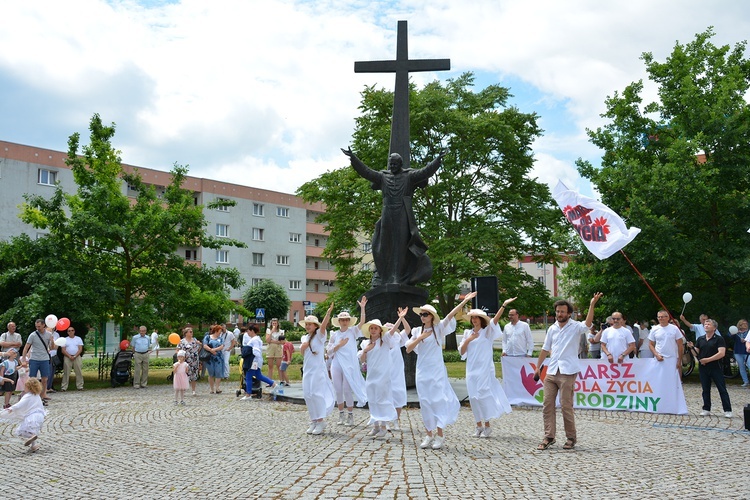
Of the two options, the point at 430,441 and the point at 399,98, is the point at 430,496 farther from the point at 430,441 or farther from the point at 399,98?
the point at 399,98

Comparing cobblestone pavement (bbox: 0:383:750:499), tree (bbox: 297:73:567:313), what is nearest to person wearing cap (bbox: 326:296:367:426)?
cobblestone pavement (bbox: 0:383:750:499)

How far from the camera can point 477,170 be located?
34.2 meters

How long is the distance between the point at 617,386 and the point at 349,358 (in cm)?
529

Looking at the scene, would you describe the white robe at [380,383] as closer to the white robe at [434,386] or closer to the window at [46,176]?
the white robe at [434,386]

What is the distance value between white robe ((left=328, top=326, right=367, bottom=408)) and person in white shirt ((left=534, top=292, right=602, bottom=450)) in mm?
3582

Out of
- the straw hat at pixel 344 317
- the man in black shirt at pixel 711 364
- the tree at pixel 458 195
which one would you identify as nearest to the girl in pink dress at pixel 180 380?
the straw hat at pixel 344 317

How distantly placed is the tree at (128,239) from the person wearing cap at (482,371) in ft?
44.3

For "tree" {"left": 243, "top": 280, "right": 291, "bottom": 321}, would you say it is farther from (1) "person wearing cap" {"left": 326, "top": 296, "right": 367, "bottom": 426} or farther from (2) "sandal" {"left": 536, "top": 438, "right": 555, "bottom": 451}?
(2) "sandal" {"left": 536, "top": 438, "right": 555, "bottom": 451}

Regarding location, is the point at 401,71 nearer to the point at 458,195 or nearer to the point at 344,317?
the point at 344,317

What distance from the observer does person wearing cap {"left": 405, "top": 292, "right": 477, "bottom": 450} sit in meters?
9.38

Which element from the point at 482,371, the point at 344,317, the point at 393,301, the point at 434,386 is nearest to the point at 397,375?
the point at 344,317

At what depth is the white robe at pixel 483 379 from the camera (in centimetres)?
1041

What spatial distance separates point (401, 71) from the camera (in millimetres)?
17078

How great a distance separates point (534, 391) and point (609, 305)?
895 cm
